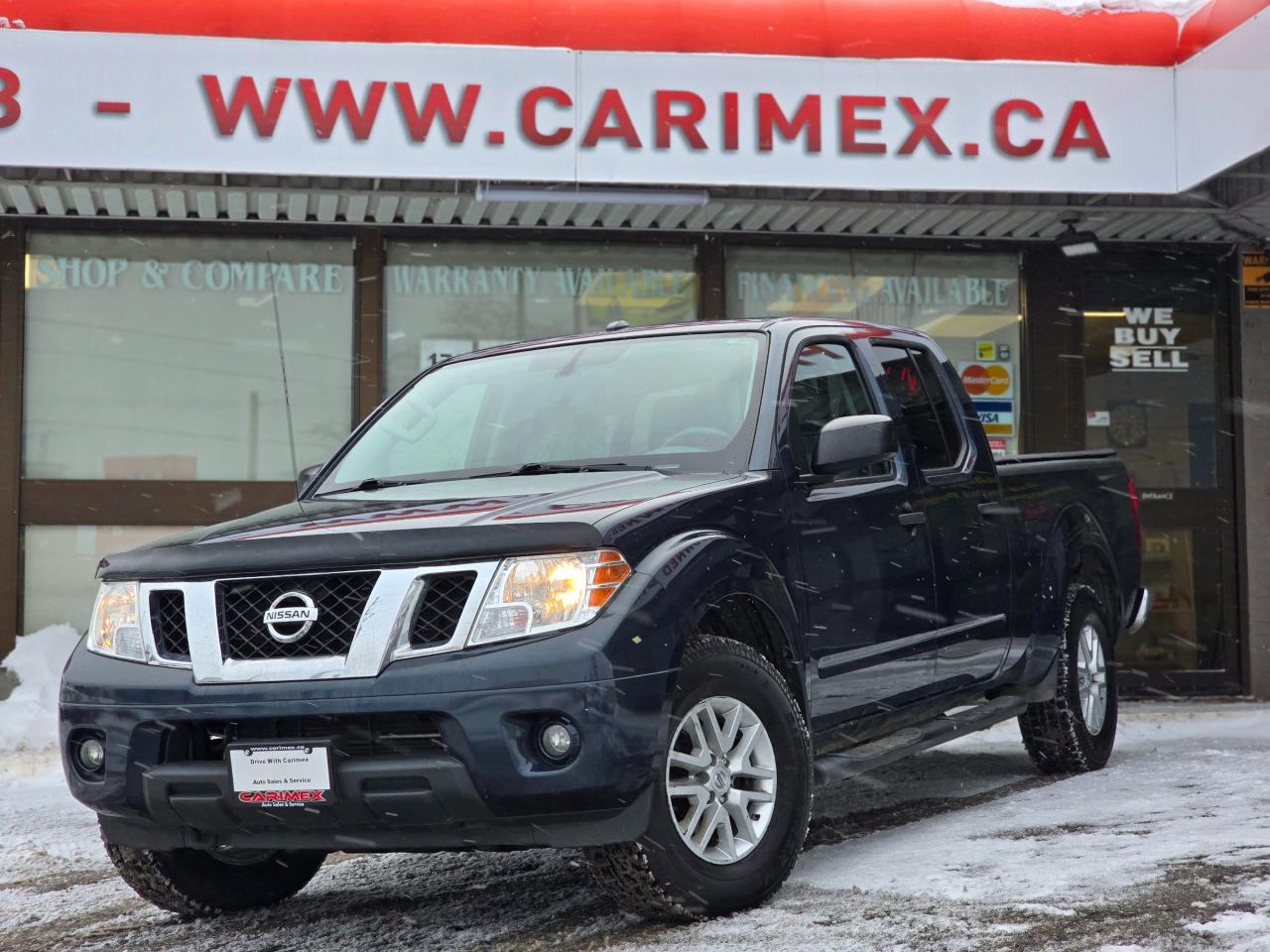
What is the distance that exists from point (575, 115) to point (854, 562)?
4.37 meters

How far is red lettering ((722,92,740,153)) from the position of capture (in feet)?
28.4

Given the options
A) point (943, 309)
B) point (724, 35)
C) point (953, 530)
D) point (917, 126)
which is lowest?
point (953, 530)

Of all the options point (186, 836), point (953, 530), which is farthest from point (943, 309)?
point (186, 836)

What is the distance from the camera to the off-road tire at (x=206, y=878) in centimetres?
450

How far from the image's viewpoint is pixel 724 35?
882 cm

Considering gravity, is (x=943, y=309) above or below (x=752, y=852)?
above

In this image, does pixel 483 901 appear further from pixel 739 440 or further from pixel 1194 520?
pixel 1194 520

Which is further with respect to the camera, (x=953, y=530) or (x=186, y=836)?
(x=953, y=530)

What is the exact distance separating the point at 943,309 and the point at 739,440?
6255 millimetres

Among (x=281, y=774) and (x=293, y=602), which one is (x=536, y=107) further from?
(x=281, y=774)

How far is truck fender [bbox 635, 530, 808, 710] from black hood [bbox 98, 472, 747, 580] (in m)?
0.11

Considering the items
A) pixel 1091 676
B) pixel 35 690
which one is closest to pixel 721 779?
pixel 1091 676

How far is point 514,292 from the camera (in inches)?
405

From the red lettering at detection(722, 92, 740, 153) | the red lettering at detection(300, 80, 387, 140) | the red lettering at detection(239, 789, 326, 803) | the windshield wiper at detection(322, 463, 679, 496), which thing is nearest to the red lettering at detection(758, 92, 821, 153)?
the red lettering at detection(722, 92, 740, 153)
